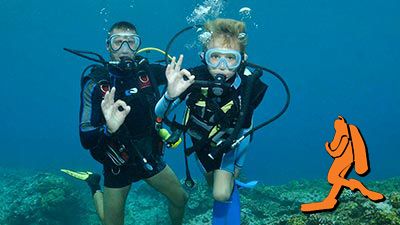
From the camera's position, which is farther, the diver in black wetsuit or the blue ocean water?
the blue ocean water

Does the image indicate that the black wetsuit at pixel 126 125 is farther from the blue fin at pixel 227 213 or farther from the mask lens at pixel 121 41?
the blue fin at pixel 227 213

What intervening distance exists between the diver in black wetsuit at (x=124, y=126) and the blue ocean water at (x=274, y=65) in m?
32.3

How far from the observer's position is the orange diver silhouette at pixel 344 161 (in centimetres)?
470

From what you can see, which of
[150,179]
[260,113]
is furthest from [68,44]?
[150,179]

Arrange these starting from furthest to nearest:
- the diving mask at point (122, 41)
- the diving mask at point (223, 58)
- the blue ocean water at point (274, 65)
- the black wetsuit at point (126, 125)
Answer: the blue ocean water at point (274, 65) < the diving mask at point (122, 41) < the black wetsuit at point (126, 125) < the diving mask at point (223, 58)

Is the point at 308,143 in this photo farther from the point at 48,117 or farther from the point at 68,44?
the point at 68,44

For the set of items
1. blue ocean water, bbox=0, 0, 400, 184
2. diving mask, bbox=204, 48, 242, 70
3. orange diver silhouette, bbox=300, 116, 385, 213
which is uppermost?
blue ocean water, bbox=0, 0, 400, 184

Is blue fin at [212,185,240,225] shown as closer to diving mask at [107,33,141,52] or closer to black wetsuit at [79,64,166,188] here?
black wetsuit at [79,64,166,188]

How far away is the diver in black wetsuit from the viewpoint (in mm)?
4875

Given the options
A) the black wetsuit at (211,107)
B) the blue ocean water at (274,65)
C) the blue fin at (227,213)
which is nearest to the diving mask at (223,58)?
the black wetsuit at (211,107)

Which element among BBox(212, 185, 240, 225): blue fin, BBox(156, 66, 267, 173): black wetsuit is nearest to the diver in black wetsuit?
BBox(156, 66, 267, 173): black wetsuit

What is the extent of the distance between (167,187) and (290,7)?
64.6m

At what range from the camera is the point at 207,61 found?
441 cm

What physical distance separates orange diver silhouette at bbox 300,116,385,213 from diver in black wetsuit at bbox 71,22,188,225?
2.38 meters
